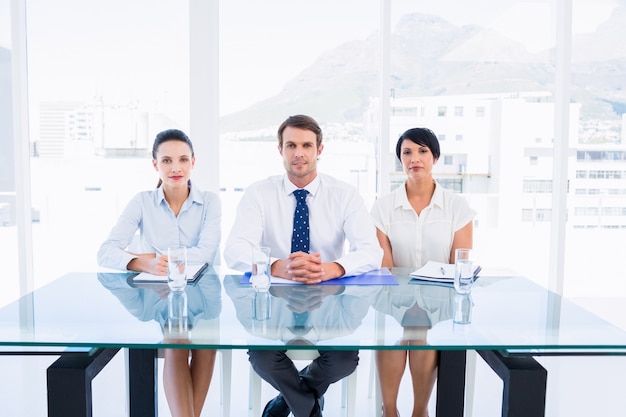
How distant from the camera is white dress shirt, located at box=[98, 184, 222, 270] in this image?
2.45 meters

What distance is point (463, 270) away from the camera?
1.77 metres

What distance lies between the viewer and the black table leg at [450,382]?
1834 mm

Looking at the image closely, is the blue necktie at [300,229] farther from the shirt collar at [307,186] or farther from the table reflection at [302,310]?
the table reflection at [302,310]

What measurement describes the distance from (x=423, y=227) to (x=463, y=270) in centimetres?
75

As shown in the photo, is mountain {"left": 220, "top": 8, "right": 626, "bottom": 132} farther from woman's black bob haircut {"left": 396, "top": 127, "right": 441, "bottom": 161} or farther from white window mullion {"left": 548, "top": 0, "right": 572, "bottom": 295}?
woman's black bob haircut {"left": 396, "top": 127, "right": 441, "bottom": 161}

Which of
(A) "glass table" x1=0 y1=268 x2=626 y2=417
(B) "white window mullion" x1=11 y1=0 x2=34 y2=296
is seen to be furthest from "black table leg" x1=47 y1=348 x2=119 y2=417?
(B) "white window mullion" x1=11 y1=0 x2=34 y2=296

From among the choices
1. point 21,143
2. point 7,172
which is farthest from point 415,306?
point 7,172

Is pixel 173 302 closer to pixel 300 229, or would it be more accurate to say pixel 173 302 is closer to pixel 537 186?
pixel 300 229

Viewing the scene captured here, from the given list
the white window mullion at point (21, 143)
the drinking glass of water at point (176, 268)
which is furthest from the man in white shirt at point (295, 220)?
the white window mullion at point (21, 143)

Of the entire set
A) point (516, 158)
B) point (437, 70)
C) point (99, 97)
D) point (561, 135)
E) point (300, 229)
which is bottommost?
point (300, 229)

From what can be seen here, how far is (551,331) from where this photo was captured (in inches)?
57.2

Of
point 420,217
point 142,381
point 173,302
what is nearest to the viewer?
point 173,302

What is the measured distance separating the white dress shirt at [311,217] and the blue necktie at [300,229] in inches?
1.1

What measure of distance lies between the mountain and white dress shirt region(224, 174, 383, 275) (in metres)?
1.33
